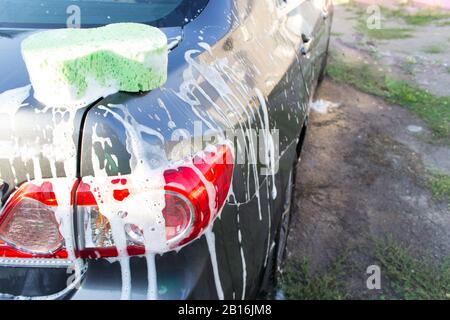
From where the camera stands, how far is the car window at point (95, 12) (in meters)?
1.67

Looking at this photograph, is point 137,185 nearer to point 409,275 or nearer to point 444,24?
point 409,275

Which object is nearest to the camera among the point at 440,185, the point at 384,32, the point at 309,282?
the point at 309,282

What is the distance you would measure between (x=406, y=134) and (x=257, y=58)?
2.75 metres

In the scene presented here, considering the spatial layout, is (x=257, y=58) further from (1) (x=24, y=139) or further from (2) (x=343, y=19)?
(2) (x=343, y=19)

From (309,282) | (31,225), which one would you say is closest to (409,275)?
(309,282)

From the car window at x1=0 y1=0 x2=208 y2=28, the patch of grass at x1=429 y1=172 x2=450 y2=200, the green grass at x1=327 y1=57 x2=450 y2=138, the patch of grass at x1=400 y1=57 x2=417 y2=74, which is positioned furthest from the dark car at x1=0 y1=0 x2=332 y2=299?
the patch of grass at x1=400 y1=57 x2=417 y2=74

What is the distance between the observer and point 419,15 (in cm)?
848

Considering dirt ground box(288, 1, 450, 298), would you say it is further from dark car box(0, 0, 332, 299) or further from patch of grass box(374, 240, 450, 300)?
dark car box(0, 0, 332, 299)

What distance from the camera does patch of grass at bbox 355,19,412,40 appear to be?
23.7 feet

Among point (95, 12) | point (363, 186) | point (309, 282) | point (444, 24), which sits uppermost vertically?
point (95, 12)

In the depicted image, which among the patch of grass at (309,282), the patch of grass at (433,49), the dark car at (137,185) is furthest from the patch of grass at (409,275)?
the patch of grass at (433,49)

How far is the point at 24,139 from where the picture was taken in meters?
1.16

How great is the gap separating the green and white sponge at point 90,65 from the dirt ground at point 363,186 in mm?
1707

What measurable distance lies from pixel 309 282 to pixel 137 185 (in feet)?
4.95
